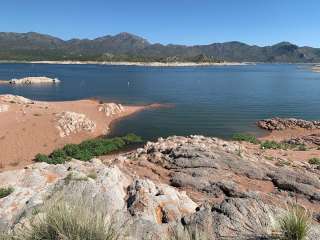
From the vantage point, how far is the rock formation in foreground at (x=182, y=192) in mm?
10672

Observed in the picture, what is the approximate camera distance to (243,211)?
11508 mm

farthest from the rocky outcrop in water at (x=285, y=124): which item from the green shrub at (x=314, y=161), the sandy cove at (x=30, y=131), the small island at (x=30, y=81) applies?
the small island at (x=30, y=81)

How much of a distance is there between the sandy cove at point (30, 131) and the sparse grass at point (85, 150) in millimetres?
1706

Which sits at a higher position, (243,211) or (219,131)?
(243,211)

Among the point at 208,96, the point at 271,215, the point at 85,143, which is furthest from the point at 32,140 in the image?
the point at 208,96

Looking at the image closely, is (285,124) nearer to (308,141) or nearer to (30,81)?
(308,141)

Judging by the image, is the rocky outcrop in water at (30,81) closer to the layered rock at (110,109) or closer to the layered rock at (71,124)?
the layered rock at (110,109)

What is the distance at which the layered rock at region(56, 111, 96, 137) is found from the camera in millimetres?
41094

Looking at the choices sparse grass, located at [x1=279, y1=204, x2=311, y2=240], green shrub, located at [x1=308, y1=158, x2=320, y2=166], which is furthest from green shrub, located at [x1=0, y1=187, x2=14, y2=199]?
green shrub, located at [x1=308, y1=158, x2=320, y2=166]

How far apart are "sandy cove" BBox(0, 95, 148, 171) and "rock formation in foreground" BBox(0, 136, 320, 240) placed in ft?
51.5

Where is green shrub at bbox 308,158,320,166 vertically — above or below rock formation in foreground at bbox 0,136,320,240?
below

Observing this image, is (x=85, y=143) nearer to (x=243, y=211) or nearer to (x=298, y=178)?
(x=298, y=178)

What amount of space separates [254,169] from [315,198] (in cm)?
380

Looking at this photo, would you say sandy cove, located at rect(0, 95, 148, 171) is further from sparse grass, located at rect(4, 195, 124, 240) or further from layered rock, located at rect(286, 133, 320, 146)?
sparse grass, located at rect(4, 195, 124, 240)
